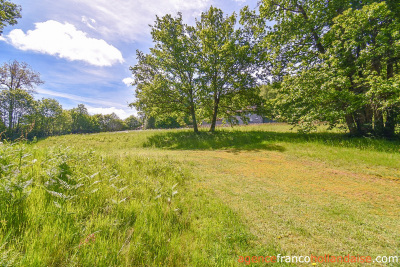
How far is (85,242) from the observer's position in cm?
222

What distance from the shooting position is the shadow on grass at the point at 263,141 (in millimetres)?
10266

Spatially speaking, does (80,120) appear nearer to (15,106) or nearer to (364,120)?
(15,106)

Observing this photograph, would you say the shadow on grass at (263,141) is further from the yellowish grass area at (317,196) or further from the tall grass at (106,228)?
the tall grass at (106,228)

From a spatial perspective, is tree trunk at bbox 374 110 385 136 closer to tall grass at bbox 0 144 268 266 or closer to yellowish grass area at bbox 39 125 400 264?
yellowish grass area at bbox 39 125 400 264

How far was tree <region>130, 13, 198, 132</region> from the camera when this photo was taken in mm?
17953

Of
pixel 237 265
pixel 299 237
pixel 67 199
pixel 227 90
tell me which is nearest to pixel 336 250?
pixel 299 237

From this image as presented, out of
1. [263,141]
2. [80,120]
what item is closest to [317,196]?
[263,141]

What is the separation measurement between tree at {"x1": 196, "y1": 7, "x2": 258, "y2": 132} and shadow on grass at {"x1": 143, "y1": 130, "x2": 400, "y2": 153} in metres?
5.05

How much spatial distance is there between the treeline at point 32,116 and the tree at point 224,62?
52.2ft

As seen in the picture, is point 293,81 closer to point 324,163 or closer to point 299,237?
point 324,163

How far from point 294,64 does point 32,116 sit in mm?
63326

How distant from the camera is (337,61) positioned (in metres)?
11.4

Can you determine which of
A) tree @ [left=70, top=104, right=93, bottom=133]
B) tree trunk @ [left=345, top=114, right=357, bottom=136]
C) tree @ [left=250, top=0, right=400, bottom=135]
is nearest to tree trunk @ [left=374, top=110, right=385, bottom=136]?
tree @ [left=250, top=0, right=400, bottom=135]

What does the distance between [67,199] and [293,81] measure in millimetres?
16914
